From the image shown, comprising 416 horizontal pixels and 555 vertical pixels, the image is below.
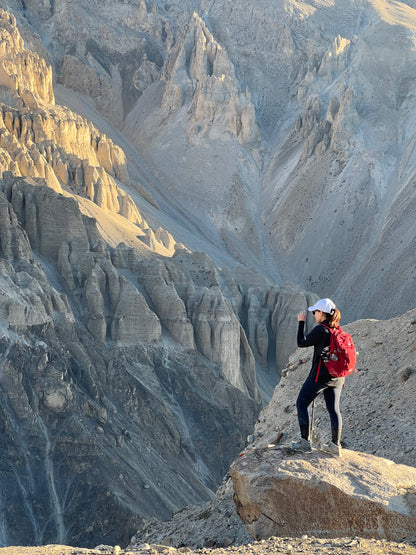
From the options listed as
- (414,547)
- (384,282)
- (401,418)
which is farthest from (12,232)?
(414,547)

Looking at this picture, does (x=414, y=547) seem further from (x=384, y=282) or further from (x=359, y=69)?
(x=359, y=69)

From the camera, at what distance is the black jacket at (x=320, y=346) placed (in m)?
9.30

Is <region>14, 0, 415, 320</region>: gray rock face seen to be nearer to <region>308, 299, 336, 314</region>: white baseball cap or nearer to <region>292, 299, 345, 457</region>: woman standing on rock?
<region>292, 299, 345, 457</region>: woman standing on rock

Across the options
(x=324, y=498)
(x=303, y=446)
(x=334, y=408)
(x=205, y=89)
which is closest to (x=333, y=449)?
(x=303, y=446)

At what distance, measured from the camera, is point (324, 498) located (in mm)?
8836

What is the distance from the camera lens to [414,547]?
27.4 feet

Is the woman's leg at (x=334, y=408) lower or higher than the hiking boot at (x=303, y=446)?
higher

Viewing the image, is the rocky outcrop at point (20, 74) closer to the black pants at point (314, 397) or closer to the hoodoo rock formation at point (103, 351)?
the hoodoo rock formation at point (103, 351)

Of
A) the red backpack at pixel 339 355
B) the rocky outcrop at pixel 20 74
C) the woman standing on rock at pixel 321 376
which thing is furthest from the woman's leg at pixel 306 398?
the rocky outcrop at pixel 20 74

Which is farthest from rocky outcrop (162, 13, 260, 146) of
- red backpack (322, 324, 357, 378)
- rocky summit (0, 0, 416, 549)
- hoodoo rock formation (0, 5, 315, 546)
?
red backpack (322, 324, 357, 378)

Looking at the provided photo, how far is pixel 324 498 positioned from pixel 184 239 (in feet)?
219

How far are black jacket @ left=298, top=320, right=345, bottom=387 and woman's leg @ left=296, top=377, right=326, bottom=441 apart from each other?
3.3 inches

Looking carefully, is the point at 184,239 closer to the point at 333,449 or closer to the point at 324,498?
the point at 333,449

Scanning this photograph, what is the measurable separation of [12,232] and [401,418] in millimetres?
38216
